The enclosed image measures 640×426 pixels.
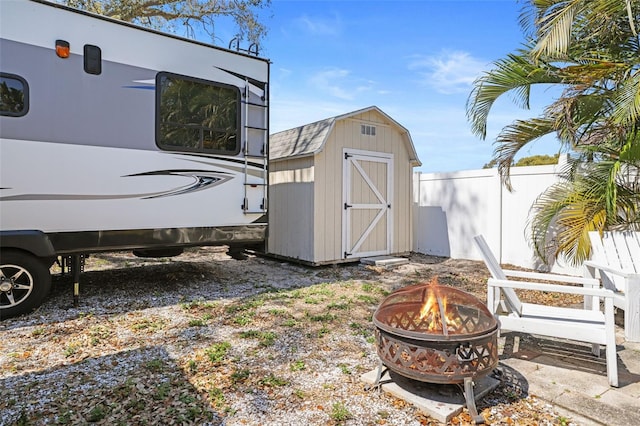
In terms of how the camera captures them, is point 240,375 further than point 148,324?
No

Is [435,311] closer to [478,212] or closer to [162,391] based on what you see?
[162,391]

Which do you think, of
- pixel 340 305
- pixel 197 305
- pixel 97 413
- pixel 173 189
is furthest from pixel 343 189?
pixel 97 413

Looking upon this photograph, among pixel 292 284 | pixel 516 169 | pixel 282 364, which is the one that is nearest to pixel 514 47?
pixel 516 169

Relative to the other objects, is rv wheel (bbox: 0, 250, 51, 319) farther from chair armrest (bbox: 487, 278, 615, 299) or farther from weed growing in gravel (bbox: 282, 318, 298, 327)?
chair armrest (bbox: 487, 278, 615, 299)

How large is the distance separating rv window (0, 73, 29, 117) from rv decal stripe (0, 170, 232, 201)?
2.66 ft

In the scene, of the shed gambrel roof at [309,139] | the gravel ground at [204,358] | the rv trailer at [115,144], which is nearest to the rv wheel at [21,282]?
the rv trailer at [115,144]

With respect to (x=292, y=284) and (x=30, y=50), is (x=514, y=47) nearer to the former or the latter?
(x=292, y=284)

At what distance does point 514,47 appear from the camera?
17.6 ft

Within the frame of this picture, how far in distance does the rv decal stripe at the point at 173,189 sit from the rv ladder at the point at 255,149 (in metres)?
0.34

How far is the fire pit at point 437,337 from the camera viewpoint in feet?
7.16

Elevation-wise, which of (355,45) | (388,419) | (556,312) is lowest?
(388,419)

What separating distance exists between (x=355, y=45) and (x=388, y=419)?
8061mm

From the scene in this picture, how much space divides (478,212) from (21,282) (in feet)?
23.7

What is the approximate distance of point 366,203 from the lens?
725 cm
